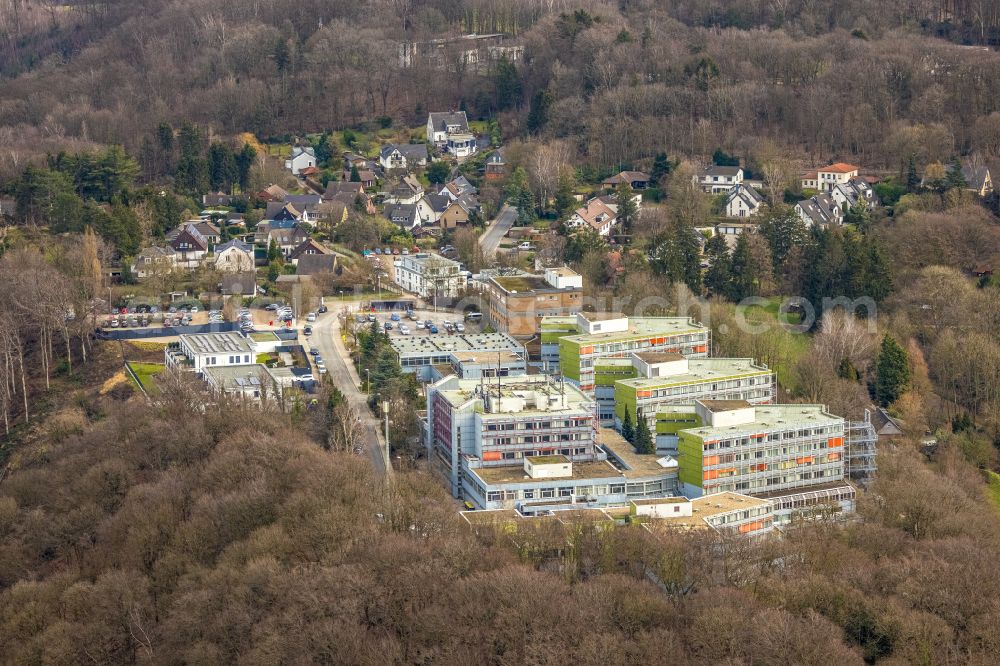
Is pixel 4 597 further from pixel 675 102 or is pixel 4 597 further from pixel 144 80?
pixel 144 80

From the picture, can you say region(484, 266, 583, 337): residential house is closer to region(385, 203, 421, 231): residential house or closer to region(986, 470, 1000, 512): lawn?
region(385, 203, 421, 231): residential house

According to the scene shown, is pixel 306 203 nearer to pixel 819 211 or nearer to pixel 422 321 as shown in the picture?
pixel 422 321

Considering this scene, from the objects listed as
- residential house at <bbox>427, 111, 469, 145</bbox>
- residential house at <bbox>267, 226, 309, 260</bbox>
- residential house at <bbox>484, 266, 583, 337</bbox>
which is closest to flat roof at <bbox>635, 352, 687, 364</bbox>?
residential house at <bbox>484, 266, 583, 337</bbox>

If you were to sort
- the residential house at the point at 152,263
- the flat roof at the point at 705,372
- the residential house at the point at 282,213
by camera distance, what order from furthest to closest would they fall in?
the residential house at the point at 282,213, the residential house at the point at 152,263, the flat roof at the point at 705,372

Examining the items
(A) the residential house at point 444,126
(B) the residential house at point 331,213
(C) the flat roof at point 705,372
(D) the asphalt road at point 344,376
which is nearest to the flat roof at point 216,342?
(D) the asphalt road at point 344,376

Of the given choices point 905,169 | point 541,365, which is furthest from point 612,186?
point 541,365

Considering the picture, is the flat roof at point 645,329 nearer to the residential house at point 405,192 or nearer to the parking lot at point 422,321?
the parking lot at point 422,321
